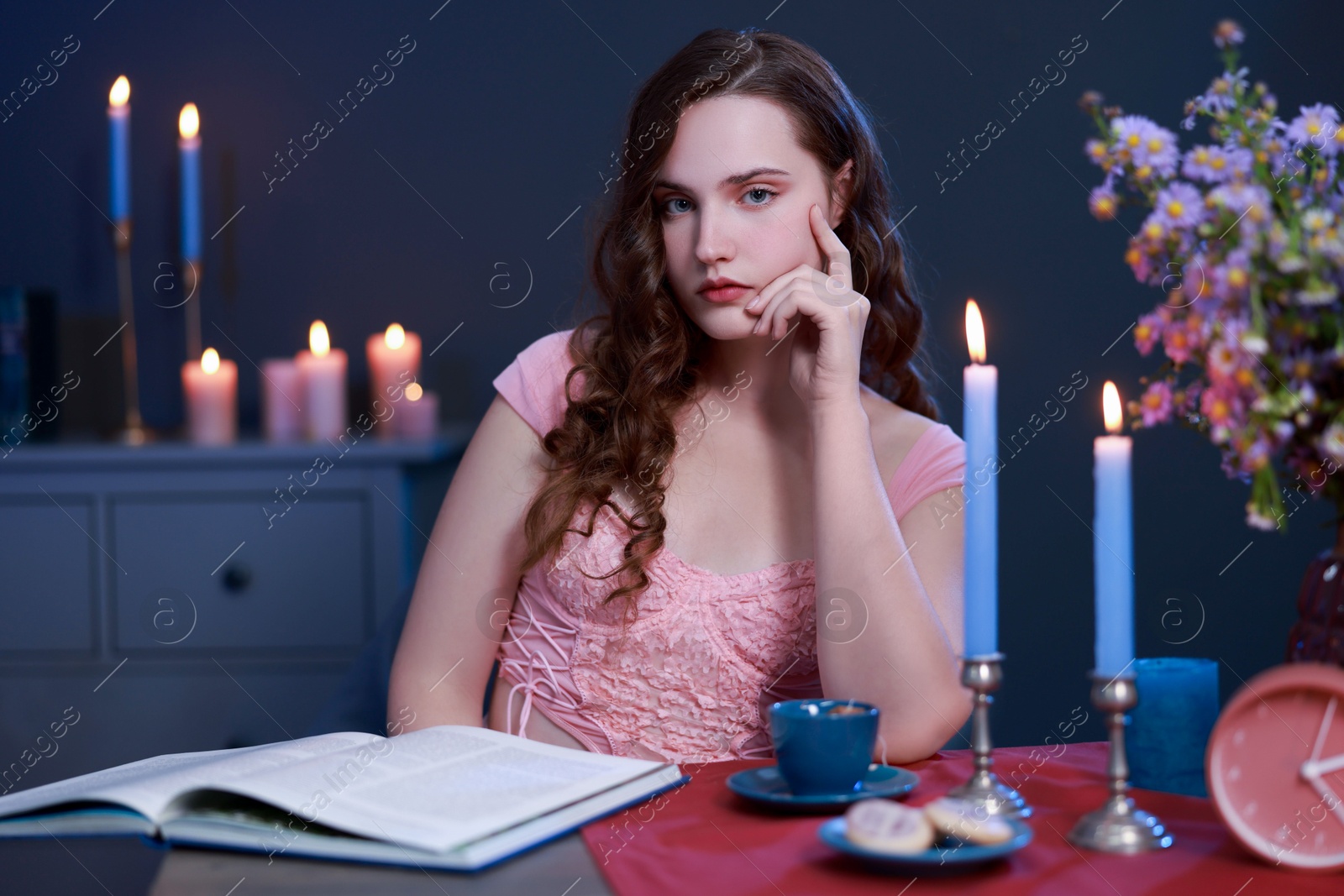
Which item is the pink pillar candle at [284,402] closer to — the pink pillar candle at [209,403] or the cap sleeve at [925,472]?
the pink pillar candle at [209,403]

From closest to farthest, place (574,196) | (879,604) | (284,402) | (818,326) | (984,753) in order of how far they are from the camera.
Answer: (984,753) < (879,604) < (818,326) < (284,402) < (574,196)

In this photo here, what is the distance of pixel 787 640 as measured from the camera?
140cm

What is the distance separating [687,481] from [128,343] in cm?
162

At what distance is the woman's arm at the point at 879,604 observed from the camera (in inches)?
45.3

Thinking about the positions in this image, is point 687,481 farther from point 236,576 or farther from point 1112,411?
point 236,576

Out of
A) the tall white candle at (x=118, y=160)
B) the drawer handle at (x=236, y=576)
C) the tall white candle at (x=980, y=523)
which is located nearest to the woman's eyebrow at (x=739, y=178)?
the tall white candle at (x=980, y=523)

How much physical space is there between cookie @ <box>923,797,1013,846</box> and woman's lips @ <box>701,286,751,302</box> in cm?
77

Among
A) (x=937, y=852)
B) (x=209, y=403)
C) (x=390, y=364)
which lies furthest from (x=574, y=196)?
(x=937, y=852)

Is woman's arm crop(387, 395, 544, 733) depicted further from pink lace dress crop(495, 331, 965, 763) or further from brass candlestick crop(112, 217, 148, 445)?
brass candlestick crop(112, 217, 148, 445)

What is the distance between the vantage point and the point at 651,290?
1527 mm

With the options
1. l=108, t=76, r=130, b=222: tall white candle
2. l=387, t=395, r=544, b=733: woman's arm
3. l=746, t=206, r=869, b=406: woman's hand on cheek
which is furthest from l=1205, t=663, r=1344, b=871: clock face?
l=108, t=76, r=130, b=222: tall white candle

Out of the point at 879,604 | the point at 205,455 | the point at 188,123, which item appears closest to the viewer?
the point at 879,604

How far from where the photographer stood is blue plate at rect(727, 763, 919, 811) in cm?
81

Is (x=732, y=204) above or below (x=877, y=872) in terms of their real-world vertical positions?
above
